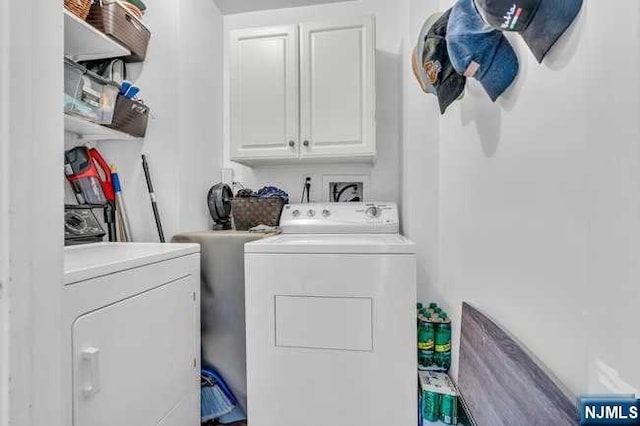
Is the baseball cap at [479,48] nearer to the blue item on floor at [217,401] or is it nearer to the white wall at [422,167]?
the white wall at [422,167]

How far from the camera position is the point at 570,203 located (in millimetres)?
→ 685

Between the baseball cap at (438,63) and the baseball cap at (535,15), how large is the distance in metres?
0.46

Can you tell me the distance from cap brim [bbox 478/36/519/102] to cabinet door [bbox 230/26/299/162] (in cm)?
125

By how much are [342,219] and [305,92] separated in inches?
34.9

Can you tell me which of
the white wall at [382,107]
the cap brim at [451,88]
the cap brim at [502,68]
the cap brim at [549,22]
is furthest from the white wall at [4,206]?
the white wall at [382,107]

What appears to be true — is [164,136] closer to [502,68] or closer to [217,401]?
[217,401]

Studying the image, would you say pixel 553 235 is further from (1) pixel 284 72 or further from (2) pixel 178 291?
(1) pixel 284 72

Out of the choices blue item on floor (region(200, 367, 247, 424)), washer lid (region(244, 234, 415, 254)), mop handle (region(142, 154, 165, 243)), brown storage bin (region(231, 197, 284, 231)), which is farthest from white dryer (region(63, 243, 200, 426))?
brown storage bin (region(231, 197, 284, 231))

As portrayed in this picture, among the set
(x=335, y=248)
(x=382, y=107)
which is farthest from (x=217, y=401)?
(x=382, y=107)

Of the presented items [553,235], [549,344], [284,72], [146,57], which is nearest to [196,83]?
[146,57]

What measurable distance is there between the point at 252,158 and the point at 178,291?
105 centimetres

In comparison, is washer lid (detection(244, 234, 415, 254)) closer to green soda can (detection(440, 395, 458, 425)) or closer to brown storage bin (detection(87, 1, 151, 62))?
green soda can (detection(440, 395, 458, 425))

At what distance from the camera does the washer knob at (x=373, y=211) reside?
6.22 ft

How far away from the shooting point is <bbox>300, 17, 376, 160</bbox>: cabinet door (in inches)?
73.7
